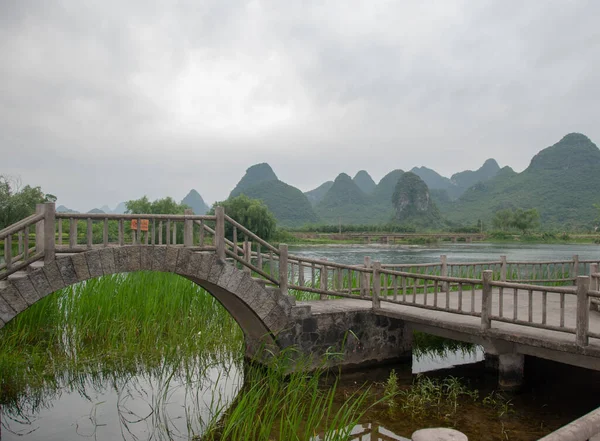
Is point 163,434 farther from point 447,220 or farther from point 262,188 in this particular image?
point 262,188

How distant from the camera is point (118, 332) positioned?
8.09 m

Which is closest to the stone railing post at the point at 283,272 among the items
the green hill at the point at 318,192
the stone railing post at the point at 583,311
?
the stone railing post at the point at 583,311

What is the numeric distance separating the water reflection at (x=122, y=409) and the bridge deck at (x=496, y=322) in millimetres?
2333

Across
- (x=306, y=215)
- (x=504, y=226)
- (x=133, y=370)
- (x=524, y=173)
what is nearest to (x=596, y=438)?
(x=133, y=370)

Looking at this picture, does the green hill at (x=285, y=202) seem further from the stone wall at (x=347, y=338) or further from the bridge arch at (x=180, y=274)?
the bridge arch at (x=180, y=274)

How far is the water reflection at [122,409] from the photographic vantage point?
5820 millimetres

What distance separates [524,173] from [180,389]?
113 m

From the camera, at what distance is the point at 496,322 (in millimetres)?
7047

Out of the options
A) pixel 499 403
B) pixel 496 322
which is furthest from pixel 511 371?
pixel 496 322

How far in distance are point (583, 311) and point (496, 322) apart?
5.10ft

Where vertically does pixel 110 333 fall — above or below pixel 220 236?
below

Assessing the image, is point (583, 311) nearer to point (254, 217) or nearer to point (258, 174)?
point (254, 217)

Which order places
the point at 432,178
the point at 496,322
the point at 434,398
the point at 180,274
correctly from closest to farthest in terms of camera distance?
the point at 434,398 → the point at 180,274 → the point at 496,322 → the point at 432,178

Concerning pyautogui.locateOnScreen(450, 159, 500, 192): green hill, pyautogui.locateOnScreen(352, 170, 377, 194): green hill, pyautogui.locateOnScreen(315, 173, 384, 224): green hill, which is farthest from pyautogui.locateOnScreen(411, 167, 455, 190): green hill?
pyautogui.locateOnScreen(315, 173, 384, 224): green hill
